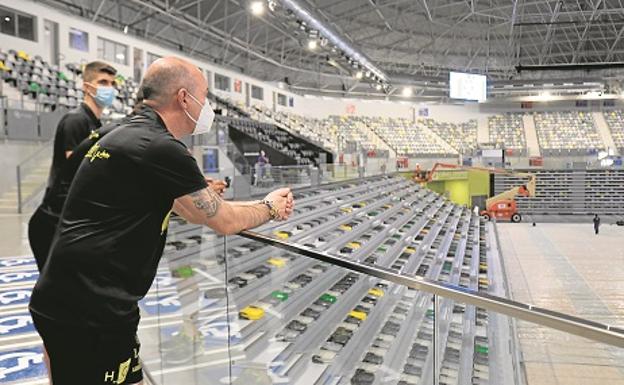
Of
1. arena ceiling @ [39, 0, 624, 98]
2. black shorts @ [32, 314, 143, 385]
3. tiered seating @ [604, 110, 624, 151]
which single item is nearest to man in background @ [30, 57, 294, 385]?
black shorts @ [32, 314, 143, 385]

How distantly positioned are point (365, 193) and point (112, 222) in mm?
11612

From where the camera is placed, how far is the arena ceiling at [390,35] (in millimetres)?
19661

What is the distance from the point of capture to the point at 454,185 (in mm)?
26203

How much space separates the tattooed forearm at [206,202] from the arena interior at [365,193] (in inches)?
20.6

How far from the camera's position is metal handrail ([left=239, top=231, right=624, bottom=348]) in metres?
1.06

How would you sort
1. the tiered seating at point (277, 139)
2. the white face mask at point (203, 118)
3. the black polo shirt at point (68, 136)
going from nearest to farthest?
1. the white face mask at point (203, 118)
2. the black polo shirt at point (68, 136)
3. the tiered seating at point (277, 139)

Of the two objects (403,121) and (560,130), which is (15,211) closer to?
(403,121)

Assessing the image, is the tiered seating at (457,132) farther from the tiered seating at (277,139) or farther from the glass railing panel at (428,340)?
the glass railing panel at (428,340)

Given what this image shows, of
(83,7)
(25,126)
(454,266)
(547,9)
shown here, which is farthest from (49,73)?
(547,9)

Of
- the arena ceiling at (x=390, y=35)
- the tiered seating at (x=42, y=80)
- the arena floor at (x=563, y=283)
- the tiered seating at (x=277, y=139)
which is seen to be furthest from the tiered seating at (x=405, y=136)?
the tiered seating at (x=42, y=80)

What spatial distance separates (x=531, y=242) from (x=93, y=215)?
18468 mm

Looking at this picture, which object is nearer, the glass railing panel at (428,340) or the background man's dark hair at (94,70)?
the glass railing panel at (428,340)

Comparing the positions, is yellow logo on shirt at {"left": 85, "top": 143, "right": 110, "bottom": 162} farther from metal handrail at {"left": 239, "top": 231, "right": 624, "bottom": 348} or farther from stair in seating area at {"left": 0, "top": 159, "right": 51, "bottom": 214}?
stair in seating area at {"left": 0, "top": 159, "right": 51, "bottom": 214}

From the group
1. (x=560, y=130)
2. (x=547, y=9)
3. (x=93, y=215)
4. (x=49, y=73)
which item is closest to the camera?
(x=93, y=215)
